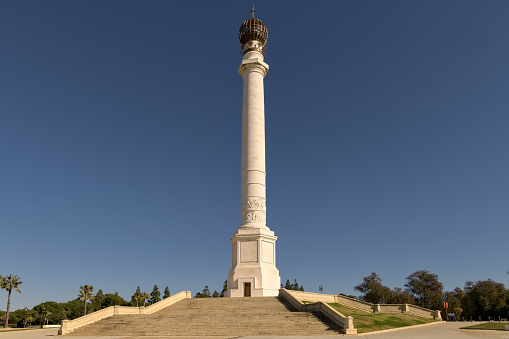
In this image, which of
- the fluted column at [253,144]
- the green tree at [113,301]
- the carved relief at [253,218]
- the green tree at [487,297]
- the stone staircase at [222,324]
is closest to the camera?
the stone staircase at [222,324]

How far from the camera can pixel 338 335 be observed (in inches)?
992

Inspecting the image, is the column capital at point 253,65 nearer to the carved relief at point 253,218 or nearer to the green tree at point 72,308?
the carved relief at point 253,218

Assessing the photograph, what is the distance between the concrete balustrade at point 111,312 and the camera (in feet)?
100.0

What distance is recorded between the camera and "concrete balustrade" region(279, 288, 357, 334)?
2605 centimetres

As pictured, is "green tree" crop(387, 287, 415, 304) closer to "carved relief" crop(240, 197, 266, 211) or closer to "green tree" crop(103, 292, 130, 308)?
"carved relief" crop(240, 197, 266, 211)

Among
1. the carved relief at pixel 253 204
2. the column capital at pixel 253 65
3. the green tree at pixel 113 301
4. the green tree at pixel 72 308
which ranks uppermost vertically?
the column capital at pixel 253 65

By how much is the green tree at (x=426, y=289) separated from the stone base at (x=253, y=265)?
40712mm

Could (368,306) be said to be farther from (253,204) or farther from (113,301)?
(113,301)

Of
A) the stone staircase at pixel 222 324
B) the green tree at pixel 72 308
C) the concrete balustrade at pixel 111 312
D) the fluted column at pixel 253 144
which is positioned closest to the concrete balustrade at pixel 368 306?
the stone staircase at pixel 222 324

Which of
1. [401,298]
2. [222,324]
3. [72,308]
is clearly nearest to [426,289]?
[401,298]

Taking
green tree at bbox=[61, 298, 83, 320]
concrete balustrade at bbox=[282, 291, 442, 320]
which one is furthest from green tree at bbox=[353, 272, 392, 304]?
green tree at bbox=[61, 298, 83, 320]

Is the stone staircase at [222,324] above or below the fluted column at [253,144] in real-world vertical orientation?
below

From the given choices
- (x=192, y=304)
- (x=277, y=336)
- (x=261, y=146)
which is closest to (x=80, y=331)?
(x=192, y=304)

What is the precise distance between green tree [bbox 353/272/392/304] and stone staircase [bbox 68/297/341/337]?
4612 centimetres
